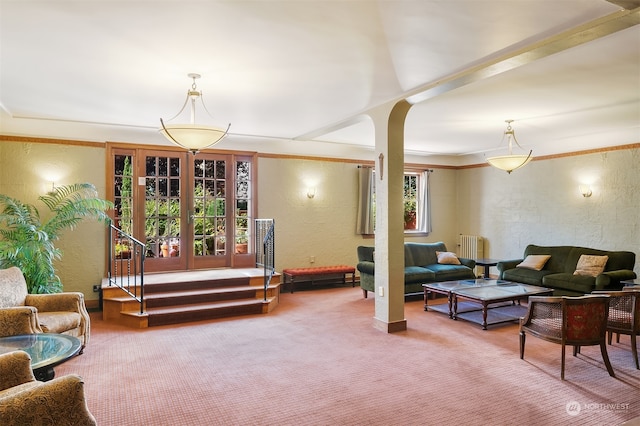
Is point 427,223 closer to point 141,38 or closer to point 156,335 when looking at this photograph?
point 156,335

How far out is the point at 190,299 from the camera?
594 cm

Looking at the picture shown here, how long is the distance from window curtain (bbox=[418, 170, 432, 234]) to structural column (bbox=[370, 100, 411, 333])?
468 cm

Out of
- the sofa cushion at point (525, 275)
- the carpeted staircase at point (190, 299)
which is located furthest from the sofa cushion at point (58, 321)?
the sofa cushion at point (525, 275)

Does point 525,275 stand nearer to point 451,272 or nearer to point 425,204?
point 451,272

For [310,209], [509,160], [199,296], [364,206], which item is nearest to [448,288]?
[509,160]

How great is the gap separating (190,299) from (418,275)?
3.59m

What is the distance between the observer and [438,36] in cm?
311

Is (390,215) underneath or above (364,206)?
underneath

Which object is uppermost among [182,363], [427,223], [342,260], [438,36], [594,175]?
[438,36]

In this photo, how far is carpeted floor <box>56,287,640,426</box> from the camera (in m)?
3.04

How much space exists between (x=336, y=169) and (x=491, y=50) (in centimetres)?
521

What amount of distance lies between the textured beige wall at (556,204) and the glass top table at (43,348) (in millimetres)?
7711

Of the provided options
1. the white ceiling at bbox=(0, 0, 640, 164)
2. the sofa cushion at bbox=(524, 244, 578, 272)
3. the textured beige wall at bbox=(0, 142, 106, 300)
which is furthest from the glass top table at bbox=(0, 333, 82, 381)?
the sofa cushion at bbox=(524, 244, 578, 272)

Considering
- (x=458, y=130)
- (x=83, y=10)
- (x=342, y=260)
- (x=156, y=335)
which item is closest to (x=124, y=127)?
(x=156, y=335)
